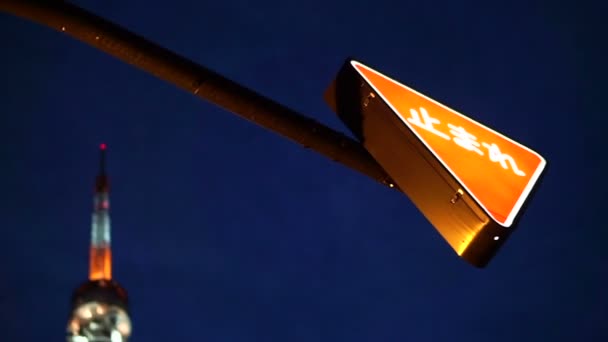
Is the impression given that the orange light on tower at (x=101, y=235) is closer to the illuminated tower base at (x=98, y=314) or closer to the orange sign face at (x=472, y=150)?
the illuminated tower base at (x=98, y=314)

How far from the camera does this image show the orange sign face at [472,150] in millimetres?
5543

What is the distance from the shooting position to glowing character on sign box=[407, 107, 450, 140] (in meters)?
5.97

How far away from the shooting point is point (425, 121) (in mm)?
6090

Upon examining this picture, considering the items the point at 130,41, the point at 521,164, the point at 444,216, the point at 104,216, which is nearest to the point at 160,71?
the point at 130,41

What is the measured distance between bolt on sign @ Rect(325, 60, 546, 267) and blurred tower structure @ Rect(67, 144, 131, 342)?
80.6 metres

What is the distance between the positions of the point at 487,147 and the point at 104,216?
89.7m

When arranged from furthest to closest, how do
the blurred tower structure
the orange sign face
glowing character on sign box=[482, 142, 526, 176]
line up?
the blurred tower structure
glowing character on sign box=[482, 142, 526, 176]
the orange sign face

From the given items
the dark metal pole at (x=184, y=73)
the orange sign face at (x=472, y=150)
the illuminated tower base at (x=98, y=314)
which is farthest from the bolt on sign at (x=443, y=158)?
the illuminated tower base at (x=98, y=314)

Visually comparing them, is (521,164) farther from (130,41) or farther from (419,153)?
(130,41)

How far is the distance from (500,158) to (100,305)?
8221 centimetres

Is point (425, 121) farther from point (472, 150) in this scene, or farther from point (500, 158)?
point (500, 158)

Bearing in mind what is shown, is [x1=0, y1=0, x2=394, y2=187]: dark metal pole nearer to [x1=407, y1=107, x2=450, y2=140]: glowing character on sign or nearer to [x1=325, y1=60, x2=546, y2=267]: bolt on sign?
[x1=325, y1=60, x2=546, y2=267]: bolt on sign

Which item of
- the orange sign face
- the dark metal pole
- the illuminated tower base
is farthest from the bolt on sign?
the illuminated tower base

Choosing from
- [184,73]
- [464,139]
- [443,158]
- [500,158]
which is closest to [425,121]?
[464,139]
